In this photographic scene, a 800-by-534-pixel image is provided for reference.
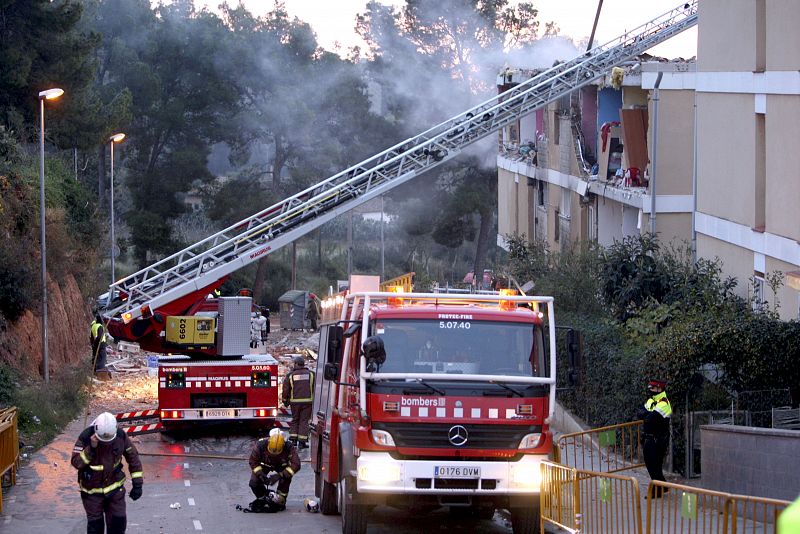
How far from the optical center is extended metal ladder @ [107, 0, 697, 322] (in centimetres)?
2291

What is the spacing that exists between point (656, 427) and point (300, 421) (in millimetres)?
7228

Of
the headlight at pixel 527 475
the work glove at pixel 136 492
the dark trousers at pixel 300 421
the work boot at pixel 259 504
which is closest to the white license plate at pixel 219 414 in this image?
the dark trousers at pixel 300 421

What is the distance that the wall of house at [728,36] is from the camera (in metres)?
18.5

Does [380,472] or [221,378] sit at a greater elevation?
[221,378]

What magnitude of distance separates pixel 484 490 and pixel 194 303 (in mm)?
12973

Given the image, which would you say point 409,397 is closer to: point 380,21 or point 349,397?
point 349,397

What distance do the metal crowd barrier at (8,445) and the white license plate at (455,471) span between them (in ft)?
18.2

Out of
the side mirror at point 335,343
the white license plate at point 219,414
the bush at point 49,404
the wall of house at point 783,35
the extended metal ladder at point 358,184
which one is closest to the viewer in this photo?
the side mirror at point 335,343

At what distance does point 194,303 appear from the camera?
22344mm

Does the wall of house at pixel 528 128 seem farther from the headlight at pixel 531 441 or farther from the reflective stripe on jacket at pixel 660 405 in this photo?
the headlight at pixel 531 441

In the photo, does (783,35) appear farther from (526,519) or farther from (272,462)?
(272,462)

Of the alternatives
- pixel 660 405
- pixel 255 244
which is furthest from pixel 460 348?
pixel 255 244

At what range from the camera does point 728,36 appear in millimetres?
19562

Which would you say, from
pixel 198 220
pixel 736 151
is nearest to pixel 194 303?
pixel 736 151
